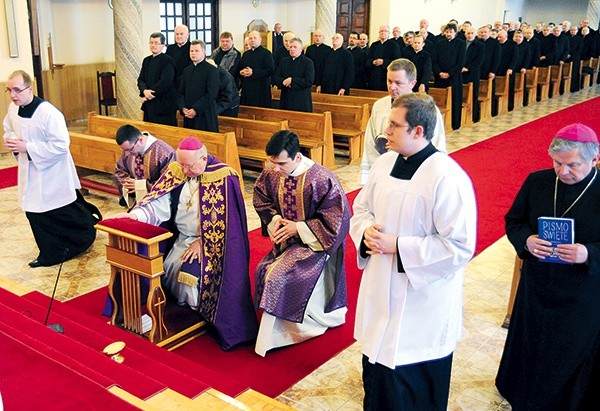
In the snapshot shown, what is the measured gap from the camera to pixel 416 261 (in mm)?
2895

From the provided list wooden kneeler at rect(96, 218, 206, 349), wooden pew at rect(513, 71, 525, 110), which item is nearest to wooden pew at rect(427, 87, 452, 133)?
wooden pew at rect(513, 71, 525, 110)

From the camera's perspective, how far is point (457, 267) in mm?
2938

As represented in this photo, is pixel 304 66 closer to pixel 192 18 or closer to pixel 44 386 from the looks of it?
pixel 192 18

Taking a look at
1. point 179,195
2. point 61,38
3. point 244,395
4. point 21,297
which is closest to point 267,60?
point 61,38

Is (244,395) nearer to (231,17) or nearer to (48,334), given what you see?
(48,334)

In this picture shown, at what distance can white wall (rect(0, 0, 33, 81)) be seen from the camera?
32.0 feet

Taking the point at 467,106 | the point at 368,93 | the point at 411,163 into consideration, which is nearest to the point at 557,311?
the point at 411,163

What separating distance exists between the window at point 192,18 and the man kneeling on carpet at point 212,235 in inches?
417

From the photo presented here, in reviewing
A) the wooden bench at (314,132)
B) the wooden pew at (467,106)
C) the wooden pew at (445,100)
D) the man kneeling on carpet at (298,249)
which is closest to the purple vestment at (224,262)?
the man kneeling on carpet at (298,249)

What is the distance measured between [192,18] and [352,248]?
10192 mm

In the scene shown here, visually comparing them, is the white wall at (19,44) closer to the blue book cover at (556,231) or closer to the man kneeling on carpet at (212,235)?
the man kneeling on carpet at (212,235)

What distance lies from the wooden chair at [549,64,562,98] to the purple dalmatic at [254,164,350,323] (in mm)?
13911

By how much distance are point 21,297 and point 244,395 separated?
1.79 metres

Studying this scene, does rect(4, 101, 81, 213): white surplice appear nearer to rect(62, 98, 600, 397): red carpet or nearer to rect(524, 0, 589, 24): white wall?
rect(62, 98, 600, 397): red carpet
